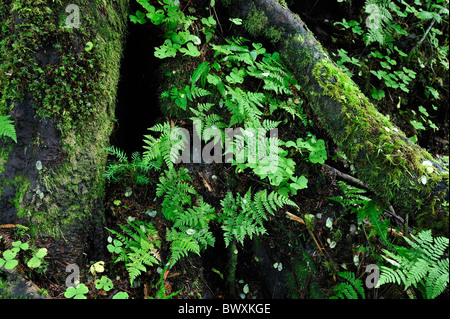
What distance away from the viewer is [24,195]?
233 centimetres

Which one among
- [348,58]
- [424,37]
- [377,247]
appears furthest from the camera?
[424,37]

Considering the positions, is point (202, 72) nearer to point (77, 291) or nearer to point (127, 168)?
point (127, 168)

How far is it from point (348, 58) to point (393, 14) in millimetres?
1241

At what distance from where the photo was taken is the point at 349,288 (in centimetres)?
278

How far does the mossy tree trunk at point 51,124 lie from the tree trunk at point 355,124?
1.90m

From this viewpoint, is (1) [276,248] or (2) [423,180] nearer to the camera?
(2) [423,180]

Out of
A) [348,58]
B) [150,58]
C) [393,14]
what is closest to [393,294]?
[348,58]

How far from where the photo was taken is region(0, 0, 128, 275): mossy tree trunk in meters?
2.35

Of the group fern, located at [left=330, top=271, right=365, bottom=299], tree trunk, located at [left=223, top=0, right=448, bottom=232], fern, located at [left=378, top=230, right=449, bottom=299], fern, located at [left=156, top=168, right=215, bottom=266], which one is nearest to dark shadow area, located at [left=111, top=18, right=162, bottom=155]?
fern, located at [left=156, top=168, right=215, bottom=266]

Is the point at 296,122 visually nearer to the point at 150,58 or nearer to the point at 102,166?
the point at 150,58

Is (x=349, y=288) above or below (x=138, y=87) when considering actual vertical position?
below

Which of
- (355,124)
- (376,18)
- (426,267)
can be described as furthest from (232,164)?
(376,18)

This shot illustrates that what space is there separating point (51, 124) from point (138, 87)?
1.19 metres

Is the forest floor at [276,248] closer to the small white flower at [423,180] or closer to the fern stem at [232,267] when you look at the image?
the fern stem at [232,267]
